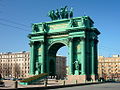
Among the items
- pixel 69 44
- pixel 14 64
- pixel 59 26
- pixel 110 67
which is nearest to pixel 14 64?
pixel 14 64

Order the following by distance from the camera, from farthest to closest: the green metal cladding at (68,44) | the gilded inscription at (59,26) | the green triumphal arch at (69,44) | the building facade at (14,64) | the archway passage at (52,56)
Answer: the building facade at (14,64) → the archway passage at (52,56) → the gilded inscription at (59,26) → the green metal cladding at (68,44) → the green triumphal arch at (69,44)

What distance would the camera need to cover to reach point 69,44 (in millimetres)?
75688

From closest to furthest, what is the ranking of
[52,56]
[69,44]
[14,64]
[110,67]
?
[69,44] < [52,56] < [14,64] < [110,67]

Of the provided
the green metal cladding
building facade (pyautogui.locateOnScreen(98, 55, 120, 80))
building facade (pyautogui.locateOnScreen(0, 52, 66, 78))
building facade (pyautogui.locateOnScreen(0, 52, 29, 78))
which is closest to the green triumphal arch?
the green metal cladding

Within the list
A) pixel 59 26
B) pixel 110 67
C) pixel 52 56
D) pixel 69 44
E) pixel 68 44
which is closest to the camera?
pixel 69 44

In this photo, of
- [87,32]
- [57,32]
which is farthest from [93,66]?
[57,32]

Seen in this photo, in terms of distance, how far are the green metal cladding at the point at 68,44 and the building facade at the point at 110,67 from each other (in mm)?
78803

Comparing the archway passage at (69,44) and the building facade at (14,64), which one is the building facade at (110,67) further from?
the archway passage at (69,44)

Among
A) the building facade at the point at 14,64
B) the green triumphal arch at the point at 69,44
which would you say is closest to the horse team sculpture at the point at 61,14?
the green triumphal arch at the point at 69,44

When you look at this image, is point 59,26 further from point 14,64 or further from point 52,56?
point 14,64

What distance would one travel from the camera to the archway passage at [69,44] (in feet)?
240

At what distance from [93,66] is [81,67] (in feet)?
13.7

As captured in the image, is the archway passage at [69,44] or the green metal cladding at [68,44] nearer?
the archway passage at [69,44]

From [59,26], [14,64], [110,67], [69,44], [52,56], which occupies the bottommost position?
[110,67]
